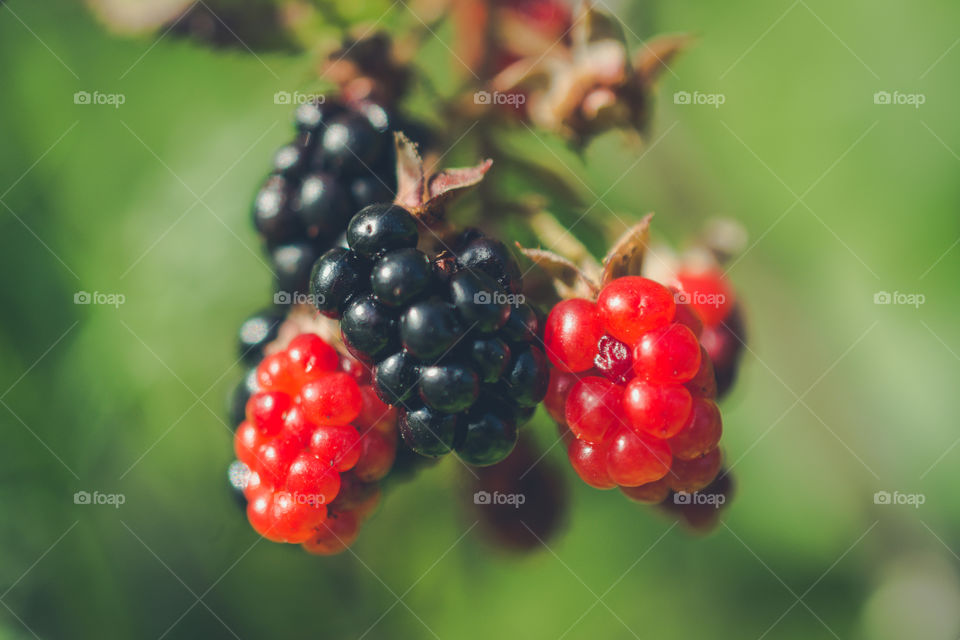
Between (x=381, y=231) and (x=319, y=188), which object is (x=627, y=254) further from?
(x=319, y=188)

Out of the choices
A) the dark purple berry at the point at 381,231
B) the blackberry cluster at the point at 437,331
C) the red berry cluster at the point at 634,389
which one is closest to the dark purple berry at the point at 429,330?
the blackberry cluster at the point at 437,331

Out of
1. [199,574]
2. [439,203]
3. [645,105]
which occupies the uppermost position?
[645,105]

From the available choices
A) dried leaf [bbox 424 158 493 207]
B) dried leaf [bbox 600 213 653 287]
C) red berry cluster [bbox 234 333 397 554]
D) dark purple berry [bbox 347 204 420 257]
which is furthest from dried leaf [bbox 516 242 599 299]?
red berry cluster [bbox 234 333 397 554]

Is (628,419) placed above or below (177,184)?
below

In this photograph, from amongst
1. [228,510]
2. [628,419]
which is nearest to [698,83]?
[628,419]

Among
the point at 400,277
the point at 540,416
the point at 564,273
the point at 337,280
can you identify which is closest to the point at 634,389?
the point at 564,273

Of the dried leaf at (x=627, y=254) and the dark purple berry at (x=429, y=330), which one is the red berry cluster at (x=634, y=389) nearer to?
the dried leaf at (x=627, y=254)

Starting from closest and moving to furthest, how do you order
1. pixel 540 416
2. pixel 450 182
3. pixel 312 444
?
pixel 312 444 → pixel 450 182 → pixel 540 416

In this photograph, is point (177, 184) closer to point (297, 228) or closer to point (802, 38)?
point (297, 228)
